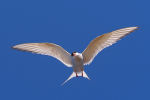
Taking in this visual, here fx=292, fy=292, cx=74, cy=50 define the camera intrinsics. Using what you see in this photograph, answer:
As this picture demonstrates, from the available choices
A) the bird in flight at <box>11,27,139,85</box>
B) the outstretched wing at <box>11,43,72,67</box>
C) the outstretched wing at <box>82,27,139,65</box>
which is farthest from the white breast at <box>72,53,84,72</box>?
the outstretched wing at <box>11,43,72,67</box>

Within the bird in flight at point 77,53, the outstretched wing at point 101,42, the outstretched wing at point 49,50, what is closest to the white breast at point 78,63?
the bird in flight at point 77,53

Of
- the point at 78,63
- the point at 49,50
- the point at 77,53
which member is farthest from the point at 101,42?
the point at 49,50

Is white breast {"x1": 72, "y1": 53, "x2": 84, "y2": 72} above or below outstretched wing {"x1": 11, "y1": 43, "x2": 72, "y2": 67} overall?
below

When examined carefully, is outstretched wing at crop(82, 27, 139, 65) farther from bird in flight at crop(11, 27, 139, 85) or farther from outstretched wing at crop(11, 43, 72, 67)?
outstretched wing at crop(11, 43, 72, 67)

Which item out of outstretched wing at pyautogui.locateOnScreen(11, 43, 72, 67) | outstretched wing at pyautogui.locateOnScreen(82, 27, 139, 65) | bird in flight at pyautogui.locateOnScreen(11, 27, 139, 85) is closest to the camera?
outstretched wing at pyautogui.locateOnScreen(82, 27, 139, 65)

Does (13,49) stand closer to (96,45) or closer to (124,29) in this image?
(96,45)

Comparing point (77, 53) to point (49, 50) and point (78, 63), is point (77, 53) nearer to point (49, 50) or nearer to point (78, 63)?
point (78, 63)

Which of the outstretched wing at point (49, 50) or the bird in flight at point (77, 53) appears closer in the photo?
the bird in flight at point (77, 53)

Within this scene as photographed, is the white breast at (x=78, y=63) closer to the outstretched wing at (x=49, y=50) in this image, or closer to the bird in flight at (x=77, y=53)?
the bird in flight at (x=77, y=53)

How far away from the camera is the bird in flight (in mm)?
9258

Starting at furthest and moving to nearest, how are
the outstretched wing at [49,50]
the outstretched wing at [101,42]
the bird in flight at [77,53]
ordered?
the outstretched wing at [49,50], the bird in flight at [77,53], the outstretched wing at [101,42]

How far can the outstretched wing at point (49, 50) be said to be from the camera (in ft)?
31.0

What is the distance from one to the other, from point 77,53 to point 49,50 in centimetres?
96

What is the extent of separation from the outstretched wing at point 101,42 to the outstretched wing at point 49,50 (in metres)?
0.61
